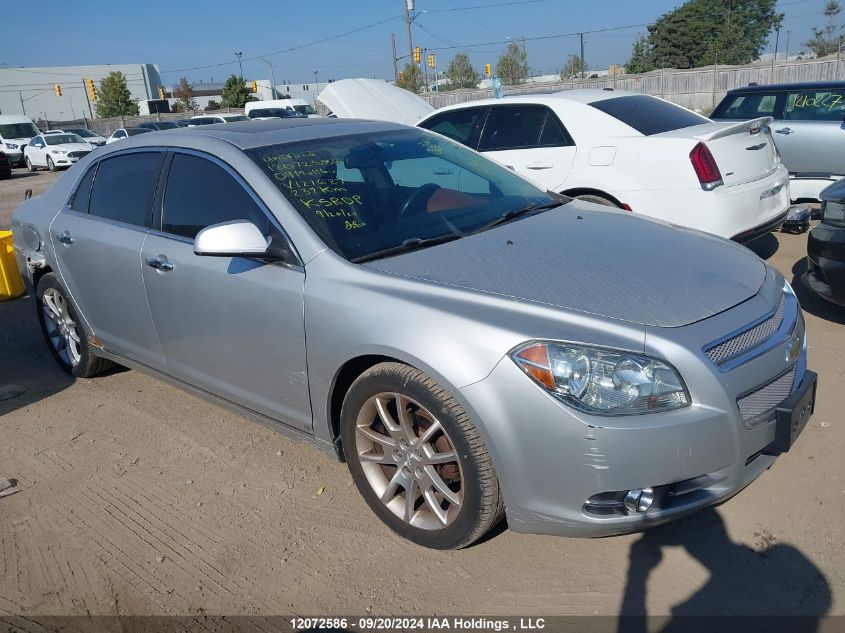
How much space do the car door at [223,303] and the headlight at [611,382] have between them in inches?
46.1

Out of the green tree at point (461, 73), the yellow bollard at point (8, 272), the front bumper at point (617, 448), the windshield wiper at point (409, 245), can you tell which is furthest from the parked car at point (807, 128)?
the green tree at point (461, 73)

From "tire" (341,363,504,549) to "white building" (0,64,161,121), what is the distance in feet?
237

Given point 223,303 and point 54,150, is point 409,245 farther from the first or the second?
point 54,150

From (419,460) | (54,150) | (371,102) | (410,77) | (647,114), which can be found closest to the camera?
(419,460)

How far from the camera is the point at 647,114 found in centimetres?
629

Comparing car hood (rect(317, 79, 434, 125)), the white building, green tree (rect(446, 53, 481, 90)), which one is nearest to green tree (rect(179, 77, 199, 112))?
the white building

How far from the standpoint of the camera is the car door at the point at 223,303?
3.08 metres

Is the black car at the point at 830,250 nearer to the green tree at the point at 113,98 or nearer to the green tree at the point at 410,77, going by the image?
the green tree at the point at 410,77

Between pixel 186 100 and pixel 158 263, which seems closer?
pixel 158 263

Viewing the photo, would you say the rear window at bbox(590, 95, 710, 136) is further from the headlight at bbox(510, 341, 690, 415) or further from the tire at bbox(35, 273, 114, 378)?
the tire at bbox(35, 273, 114, 378)


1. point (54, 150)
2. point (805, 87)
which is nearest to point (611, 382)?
point (805, 87)

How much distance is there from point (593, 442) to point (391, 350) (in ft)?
2.64

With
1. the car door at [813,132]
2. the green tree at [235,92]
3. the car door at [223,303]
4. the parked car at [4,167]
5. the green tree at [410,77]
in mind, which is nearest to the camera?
the car door at [223,303]

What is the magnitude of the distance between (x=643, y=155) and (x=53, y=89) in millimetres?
76470
